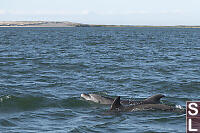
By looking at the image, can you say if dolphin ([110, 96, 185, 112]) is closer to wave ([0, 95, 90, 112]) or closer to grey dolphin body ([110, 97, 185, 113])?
grey dolphin body ([110, 97, 185, 113])

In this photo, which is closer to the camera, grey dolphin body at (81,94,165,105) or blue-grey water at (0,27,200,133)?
blue-grey water at (0,27,200,133)

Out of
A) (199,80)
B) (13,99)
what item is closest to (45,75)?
(13,99)

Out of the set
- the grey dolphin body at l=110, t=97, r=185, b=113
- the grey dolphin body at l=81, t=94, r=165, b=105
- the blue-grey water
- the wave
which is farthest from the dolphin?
the wave

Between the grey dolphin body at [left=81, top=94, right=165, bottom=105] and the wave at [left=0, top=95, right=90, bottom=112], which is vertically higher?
the grey dolphin body at [left=81, top=94, right=165, bottom=105]

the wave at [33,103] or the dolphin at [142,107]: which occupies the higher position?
the dolphin at [142,107]

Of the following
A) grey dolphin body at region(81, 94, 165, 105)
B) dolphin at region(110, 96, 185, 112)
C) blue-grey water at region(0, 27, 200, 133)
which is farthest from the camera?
grey dolphin body at region(81, 94, 165, 105)

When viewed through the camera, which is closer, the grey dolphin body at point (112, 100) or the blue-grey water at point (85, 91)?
the blue-grey water at point (85, 91)

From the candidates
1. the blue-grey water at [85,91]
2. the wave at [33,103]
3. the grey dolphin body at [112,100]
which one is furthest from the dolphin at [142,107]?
the wave at [33,103]

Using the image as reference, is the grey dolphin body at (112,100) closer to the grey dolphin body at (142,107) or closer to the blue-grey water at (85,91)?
the blue-grey water at (85,91)

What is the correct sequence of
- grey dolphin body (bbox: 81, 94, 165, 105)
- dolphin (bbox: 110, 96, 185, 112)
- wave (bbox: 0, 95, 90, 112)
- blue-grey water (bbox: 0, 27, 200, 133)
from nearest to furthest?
blue-grey water (bbox: 0, 27, 200, 133) < dolphin (bbox: 110, 96, 185, 112) < grey dolphin body (bbox: 81, 94, 165, 105) < wave (bbox: 0, 95, 90, 112)

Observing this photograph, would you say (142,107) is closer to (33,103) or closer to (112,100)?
(112,100)

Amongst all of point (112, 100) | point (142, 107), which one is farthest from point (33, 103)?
point (142, 107)

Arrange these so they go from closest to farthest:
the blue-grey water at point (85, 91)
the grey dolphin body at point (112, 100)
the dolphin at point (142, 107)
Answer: the blue-grey water at point (85, 91) < the dolphin at point (142, 107) < the grey dolphin body at point (112, 100)

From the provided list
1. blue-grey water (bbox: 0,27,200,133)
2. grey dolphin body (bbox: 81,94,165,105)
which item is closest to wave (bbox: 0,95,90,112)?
blue-grey water (bbox: 0,27,200,133)
